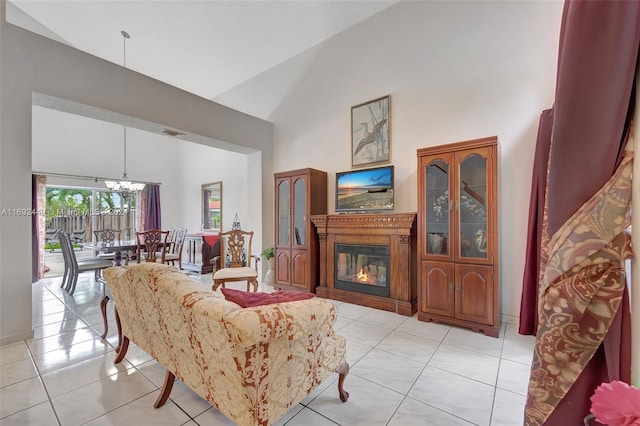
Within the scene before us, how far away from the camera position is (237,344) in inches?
41.9

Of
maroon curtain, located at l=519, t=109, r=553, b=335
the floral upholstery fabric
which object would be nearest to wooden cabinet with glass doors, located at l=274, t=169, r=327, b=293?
maroon curtain, located at l=519, t=109, r=553, b=335

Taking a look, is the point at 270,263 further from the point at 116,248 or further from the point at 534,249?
the point at 534,249

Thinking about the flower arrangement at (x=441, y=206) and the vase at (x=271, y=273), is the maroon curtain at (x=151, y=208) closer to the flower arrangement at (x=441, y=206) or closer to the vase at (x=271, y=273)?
the vase at (x=271, y=273)

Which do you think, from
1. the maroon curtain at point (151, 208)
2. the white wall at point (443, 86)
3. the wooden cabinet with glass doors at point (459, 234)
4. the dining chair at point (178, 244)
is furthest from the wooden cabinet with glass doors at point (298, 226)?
the maroon curtain at point (151, 208)

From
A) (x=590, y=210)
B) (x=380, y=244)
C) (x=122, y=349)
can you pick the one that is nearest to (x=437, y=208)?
(x=380, y=244)

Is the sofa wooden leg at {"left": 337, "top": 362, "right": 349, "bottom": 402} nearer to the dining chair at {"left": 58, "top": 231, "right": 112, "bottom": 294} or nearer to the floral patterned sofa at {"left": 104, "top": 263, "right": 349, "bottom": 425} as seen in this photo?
the floral patterned sofa at {"left": 104, "top": 263, "right": 349, "bottom": 425}

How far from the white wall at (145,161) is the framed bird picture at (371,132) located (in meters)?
3.02

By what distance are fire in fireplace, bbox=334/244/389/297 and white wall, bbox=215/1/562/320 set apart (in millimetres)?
753

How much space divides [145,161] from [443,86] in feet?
23.7

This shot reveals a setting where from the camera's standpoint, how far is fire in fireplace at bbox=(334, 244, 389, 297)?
341 cm

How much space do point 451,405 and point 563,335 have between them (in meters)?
1.42

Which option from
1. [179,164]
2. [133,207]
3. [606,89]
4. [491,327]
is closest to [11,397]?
[606,89]

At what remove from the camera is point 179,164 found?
7.71m

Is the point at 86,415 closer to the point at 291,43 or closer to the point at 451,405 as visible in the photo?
the point at 451,405
